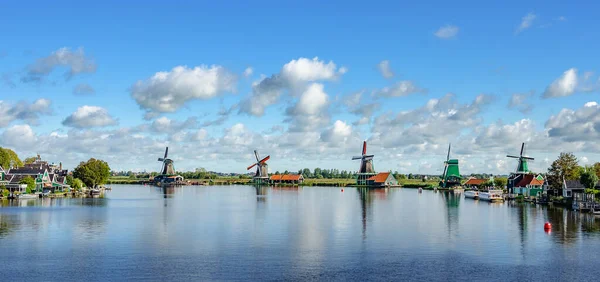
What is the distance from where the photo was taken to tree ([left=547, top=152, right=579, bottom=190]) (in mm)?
109438

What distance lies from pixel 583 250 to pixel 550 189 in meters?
70.4

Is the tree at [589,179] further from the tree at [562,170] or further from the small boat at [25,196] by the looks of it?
the small boat at [25,196]

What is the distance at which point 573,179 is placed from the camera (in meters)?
106

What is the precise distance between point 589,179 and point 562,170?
52.1ft

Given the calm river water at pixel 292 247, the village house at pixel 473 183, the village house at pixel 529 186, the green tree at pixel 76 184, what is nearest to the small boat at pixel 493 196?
the village house at pixel 529 186

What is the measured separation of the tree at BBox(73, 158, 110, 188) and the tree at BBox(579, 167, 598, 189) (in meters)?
118

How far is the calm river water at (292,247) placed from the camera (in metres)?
38.8

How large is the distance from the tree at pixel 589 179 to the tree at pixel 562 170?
11333 millimetres

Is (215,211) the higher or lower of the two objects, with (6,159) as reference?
lower

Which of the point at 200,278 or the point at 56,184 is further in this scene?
the point at 56,184

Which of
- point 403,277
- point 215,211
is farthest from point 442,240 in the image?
point 215,211

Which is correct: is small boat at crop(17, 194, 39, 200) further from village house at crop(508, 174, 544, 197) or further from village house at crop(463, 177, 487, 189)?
village house at crop(463, 177, 487, 189)

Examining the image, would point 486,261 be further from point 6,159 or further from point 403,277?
point 6,159

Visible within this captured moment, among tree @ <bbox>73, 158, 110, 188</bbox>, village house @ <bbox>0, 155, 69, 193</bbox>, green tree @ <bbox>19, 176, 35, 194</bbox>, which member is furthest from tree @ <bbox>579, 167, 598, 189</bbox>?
tree @ <bbox>73, 158, 110, 188</bbox>
